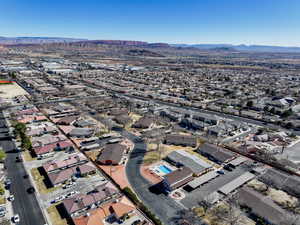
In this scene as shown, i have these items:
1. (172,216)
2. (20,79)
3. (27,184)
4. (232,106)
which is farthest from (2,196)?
(20,79)

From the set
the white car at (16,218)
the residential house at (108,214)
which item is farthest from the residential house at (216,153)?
the white car at (16,218)

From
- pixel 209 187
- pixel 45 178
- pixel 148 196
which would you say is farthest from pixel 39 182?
pixel 209 187

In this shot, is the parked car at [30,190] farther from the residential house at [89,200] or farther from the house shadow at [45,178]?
the residential house at [89,200]

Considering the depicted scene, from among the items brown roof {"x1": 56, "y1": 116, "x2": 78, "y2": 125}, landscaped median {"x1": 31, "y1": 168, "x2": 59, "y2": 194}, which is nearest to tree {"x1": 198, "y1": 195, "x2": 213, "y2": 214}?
landscaped median {"x1": 31, "y1": 168, "x2": 59, "y2": 194}

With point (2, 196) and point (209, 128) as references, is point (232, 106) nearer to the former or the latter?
point (209, 128)

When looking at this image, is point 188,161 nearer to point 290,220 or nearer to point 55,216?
point 290,220

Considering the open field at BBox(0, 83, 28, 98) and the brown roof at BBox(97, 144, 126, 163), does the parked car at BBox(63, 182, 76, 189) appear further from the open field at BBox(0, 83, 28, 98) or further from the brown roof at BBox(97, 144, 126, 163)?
the open field at BBox(0, 83, 28, 98)

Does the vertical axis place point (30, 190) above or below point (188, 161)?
below
